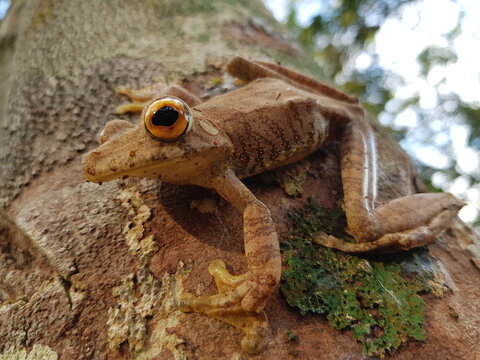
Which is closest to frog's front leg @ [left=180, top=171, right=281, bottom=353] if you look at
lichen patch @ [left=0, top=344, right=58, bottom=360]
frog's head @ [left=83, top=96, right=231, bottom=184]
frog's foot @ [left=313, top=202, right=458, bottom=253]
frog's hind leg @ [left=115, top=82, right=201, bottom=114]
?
frog's foot @ [left=313, top=202, right=458, bottom=253]

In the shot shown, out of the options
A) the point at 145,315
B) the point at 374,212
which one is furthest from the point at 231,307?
the point at 374,212

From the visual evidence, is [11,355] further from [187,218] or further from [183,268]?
[187,218]

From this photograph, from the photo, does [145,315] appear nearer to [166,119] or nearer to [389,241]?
[166,119]

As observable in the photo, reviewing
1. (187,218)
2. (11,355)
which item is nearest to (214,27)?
(187,218)

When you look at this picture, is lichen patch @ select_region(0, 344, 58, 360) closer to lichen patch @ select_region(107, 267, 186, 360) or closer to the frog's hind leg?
lichen patch @ select_region(107, 267, 186, 360)

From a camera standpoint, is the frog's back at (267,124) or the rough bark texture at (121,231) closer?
the rough bark texture at (121,231)

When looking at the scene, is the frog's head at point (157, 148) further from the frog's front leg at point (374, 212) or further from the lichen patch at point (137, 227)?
the frog's front leg at point (374, 212)

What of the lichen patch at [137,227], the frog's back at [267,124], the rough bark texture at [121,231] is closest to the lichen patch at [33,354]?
the rough bark texture at [121,231]
